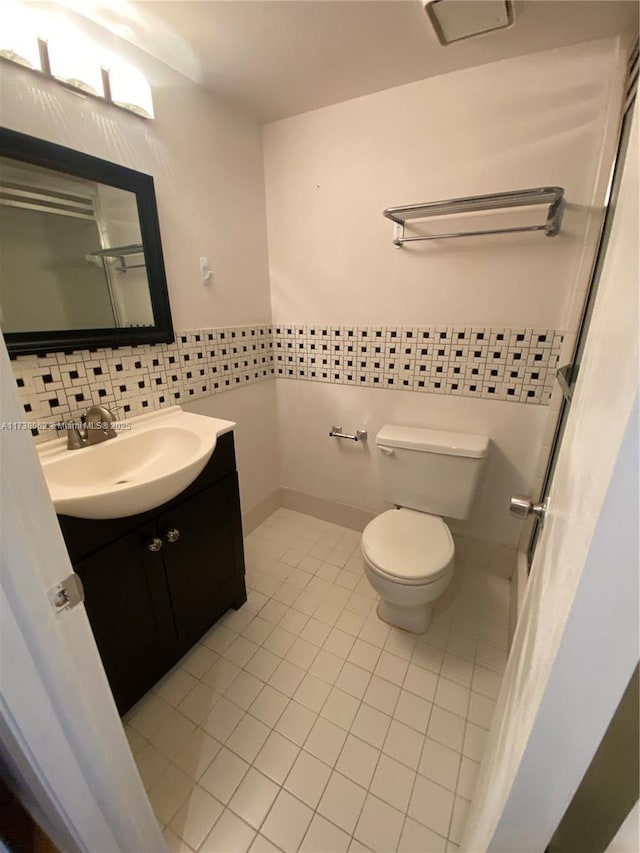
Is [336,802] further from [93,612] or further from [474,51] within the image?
[474,51]

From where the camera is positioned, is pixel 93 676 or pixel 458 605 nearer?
pixel 93 676

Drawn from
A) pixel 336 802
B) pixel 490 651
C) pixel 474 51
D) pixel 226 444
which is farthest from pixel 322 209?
pixel 336 802

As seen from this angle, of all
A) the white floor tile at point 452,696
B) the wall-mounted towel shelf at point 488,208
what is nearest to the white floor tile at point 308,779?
the white floor tile at point 452,696

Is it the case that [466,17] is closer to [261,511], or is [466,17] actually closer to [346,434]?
[346,434]

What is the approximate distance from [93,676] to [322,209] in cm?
188

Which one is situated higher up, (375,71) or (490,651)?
(375,71)

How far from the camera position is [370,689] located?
1.28 metres

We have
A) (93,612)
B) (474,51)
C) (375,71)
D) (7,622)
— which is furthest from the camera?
(375,71)

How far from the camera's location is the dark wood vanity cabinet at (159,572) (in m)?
0.95

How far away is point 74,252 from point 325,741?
1.76 metres

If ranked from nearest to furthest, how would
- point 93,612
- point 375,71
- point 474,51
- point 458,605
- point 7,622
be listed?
point 7,622 → point 93,612 → point 474,51 → point 375,71 → point 458,605

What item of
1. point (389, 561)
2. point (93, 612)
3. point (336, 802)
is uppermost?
point (93, 612)

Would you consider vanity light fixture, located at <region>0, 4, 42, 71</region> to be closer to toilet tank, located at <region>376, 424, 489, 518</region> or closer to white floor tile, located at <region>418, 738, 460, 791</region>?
toilet tank, located at <region>376, 424, 489, 518</region>

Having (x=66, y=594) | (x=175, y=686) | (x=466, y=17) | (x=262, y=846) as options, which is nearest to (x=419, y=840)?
(x=262, y=846)
